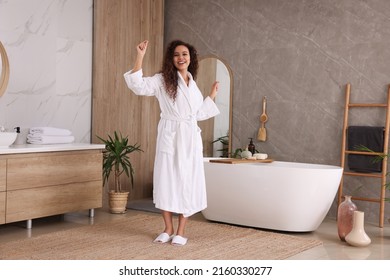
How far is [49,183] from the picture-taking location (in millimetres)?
4977

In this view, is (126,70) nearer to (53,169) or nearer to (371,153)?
(53,169)

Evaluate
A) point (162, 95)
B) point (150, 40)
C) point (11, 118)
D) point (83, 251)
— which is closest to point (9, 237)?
point (83, 251)

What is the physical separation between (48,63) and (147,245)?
91.5 inches

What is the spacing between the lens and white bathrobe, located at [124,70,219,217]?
4.38m

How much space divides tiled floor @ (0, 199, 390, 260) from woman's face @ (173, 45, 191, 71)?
1612 mm

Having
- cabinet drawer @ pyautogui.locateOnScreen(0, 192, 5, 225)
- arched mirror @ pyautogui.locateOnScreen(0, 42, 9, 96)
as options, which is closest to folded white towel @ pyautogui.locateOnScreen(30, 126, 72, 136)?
arched mirror @ pyautogui.locateOnScreen(0, 42, 9, 96)

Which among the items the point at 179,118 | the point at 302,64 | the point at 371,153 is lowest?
the point at 371,153

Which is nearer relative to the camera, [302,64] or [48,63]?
[48,63]

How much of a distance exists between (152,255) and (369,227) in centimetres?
239

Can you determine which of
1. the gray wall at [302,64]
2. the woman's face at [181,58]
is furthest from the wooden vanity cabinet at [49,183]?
the gray wall at [302,64]

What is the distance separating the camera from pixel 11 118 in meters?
5.41

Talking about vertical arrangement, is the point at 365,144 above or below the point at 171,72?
below

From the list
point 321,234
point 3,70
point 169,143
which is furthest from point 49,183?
point 321,234

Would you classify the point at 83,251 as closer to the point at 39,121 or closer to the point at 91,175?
the point at 91,175
